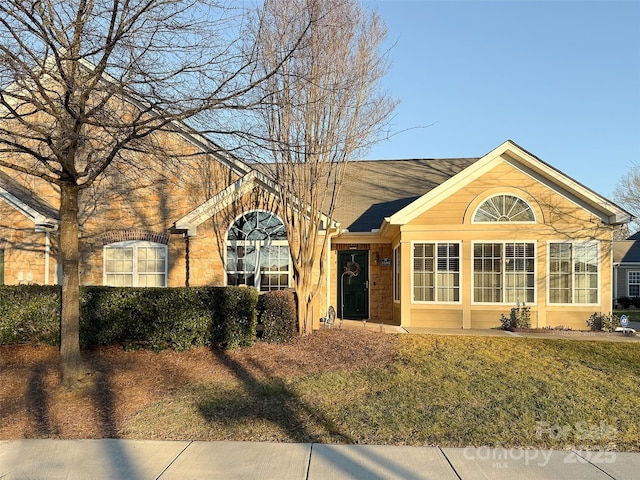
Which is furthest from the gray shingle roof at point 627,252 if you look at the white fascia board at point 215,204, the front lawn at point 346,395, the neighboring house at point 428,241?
the white fascia board at point 215,204

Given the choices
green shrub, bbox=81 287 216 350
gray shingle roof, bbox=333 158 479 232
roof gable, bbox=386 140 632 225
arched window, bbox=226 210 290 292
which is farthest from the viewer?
gray shingle roof, bbox=333 158 479 232

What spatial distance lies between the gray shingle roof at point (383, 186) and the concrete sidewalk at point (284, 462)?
990 cm

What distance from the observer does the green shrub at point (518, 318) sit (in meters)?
12.0

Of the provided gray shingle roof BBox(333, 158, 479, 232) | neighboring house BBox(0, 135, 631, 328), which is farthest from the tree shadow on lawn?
gray shingle roof BBox(333, 158, 479, 232)

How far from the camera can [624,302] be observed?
28047 millimetres

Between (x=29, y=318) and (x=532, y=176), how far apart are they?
1211 centimetres

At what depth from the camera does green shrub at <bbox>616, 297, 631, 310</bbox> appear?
27.9 m

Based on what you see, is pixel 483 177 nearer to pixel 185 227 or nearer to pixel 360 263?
pixel 360 263

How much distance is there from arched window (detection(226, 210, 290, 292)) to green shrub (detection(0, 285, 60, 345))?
4.44 m

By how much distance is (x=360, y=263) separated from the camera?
1510 cm

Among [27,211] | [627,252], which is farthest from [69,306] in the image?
[627,252]

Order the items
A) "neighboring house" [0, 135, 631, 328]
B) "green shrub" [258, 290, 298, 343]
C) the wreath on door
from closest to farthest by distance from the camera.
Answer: "green shrub" [258, 290, 298, 343], "neighboring house" [0, 135, 631, 328], the wreath on door

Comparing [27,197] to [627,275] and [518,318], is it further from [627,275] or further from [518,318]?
[627,275]

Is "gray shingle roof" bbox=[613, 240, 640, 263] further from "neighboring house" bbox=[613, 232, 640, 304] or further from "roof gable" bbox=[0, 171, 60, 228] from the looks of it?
"roof gable" bbox=[0, 171, 60, 228]
